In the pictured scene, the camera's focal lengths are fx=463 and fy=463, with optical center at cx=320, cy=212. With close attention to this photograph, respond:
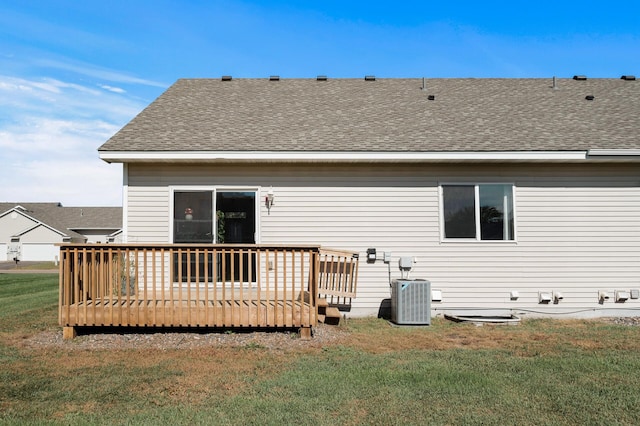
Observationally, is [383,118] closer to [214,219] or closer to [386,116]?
[386,116]

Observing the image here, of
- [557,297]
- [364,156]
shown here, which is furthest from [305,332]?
[557,297]

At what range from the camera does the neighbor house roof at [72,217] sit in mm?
42500

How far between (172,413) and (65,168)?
88.7ft

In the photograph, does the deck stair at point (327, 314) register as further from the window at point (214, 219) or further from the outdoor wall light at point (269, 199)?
the outdoor wall light at point (269, 199)

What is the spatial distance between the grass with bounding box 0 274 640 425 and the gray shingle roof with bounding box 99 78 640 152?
3.36 meters

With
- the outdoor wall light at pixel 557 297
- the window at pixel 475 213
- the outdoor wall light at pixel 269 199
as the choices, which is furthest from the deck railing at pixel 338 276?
the outdoor wall light at pixel 557 297

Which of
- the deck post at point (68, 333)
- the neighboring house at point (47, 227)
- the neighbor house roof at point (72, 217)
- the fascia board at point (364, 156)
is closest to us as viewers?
the deck post at point (68, 333)

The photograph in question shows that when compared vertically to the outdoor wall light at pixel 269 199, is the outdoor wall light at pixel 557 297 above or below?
below

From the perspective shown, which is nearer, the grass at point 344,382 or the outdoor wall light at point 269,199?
the grass at point 344,382

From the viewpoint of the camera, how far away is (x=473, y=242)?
8.01 meters

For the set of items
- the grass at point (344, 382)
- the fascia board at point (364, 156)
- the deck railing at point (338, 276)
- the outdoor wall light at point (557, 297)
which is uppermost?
the fascia board at point (364, 156)

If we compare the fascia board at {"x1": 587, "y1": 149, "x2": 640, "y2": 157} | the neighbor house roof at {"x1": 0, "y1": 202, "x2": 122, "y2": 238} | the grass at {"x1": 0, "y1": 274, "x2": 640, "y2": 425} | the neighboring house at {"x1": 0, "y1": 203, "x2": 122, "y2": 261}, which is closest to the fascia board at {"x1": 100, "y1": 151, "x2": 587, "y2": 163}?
the fascia board at {"x1": 587, "y1": 149, "x2": 640, "y2": 157}

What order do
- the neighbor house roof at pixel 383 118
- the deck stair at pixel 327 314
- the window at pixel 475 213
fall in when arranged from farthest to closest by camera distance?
the window at pixel 475 213 → the neighbor house roof at pixel 383 118 → the deck stair at pixel 327 314

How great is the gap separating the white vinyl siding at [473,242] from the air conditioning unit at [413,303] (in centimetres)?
70
